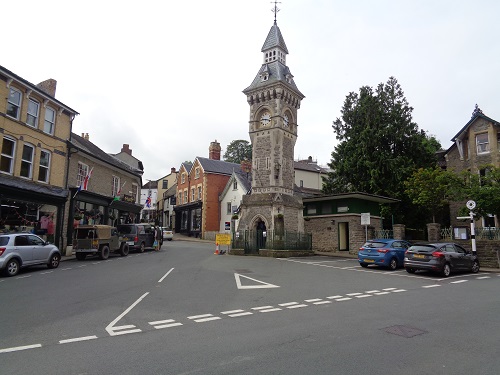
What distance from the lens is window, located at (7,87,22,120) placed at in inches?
770

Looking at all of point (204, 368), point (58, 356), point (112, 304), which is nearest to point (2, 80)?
point (112, 304)

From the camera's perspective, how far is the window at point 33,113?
2086cm

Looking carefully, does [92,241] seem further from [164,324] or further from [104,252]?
[164,324]

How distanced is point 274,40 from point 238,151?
35069 mm

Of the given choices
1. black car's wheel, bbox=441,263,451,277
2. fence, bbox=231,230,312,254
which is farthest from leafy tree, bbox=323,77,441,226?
black car's wheel, bbox=441,263,451,277

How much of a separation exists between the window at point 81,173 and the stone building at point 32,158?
159 cm

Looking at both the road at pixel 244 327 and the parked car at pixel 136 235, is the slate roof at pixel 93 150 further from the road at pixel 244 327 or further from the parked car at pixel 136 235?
the road at pixel 244 327

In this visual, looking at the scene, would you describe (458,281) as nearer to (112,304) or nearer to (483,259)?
(483,259)

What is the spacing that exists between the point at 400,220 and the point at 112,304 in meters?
30.7

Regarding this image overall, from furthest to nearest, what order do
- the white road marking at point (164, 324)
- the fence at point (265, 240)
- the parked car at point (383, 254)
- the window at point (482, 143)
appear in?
the window at point (482, 143) < the fence at point (265, 240) < the parked car at point (383, 254) < the white road marking at point (164, 324)

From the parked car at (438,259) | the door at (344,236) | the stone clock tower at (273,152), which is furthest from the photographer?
the door at (344,236)

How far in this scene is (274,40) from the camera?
33.2m

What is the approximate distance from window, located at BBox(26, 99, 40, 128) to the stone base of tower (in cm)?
1574

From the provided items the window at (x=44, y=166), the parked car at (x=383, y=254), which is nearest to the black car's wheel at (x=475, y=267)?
the parked car at (x=383, y=254)
